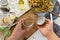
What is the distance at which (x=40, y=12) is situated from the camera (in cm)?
78

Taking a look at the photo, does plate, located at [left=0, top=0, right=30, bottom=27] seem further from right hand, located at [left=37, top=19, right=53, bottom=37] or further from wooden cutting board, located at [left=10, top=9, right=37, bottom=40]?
right hand, located at [left=37, top=19, right=53, bottom=37]

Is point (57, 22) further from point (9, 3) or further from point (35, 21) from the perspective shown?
point (9, 3)

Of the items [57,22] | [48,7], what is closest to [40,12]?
[48,7]

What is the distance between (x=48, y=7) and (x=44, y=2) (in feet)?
0.10

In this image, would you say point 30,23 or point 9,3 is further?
point 9,3

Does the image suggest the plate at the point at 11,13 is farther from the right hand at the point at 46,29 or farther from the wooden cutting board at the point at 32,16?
the right hand at the point at 46,29


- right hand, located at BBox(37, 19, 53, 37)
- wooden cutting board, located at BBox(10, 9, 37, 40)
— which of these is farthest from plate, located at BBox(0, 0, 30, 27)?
right hand, located at BBox(37, 19, 53, 37)

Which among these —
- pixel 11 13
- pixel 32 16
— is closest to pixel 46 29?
pixel 32 16

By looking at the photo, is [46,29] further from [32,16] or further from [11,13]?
[11,13]

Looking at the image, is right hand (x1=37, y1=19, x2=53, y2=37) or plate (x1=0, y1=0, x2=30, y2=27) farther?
plate (x1=0, y1=0, x2=30, y2=27)

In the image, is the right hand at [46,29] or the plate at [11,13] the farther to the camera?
the plate at [11,13]

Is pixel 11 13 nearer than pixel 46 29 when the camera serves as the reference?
No

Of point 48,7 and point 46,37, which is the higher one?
point 48,7

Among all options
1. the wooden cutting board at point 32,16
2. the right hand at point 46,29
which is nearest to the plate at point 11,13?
the wooden cutting board at point 32,16
